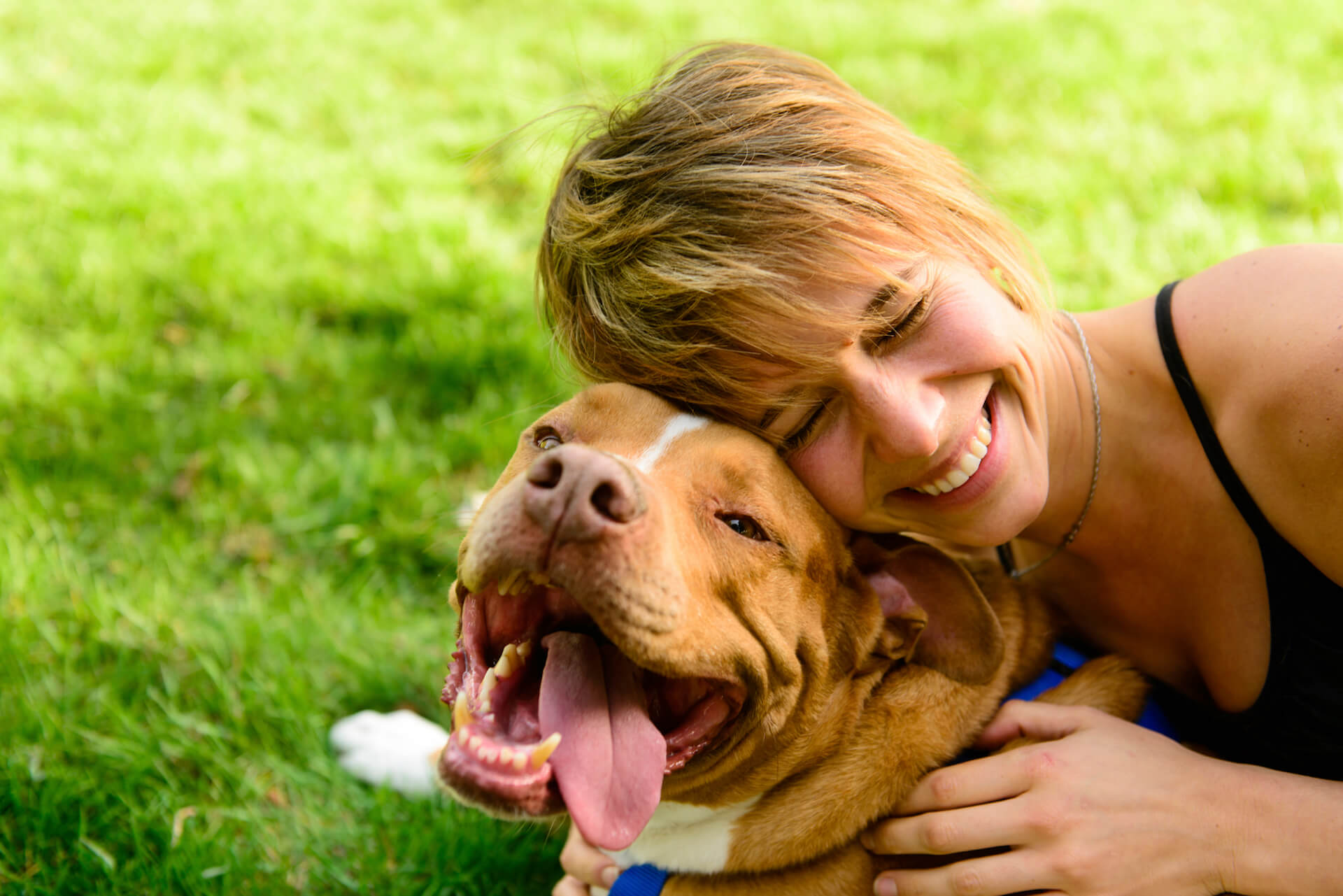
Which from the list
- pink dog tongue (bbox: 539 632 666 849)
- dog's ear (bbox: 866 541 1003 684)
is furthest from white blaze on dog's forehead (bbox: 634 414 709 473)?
dog's ear (bbox: 866 541 1003 684)

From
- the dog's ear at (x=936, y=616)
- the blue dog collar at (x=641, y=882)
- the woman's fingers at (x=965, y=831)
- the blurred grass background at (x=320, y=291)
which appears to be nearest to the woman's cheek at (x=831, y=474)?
the dog's ear at (x=936, y=616)

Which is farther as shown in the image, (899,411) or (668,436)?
(668,436)

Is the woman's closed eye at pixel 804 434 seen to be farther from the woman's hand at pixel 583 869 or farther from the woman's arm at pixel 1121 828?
the woman's hand at pixel 583 869

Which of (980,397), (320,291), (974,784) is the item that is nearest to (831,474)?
(980,397)

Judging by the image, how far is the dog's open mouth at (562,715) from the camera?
2.32 meters

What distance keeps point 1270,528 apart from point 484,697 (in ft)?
6.63

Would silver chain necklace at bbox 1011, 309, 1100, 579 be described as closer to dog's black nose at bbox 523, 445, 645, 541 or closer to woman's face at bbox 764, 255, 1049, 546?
woman's face at bbox 764, 255, 1049, 546

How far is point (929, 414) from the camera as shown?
104 inches

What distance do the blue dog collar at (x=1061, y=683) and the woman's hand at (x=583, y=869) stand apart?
47.9 inches

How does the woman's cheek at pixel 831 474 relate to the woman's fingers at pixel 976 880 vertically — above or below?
above

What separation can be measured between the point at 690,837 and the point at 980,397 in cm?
138

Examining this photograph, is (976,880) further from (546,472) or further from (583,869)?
(546,472)

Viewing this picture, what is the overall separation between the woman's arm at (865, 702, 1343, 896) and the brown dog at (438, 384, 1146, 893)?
0.17 metres

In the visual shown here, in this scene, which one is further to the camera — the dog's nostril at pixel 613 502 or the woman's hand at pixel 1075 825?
the woman's hand at pixel 1075 825
